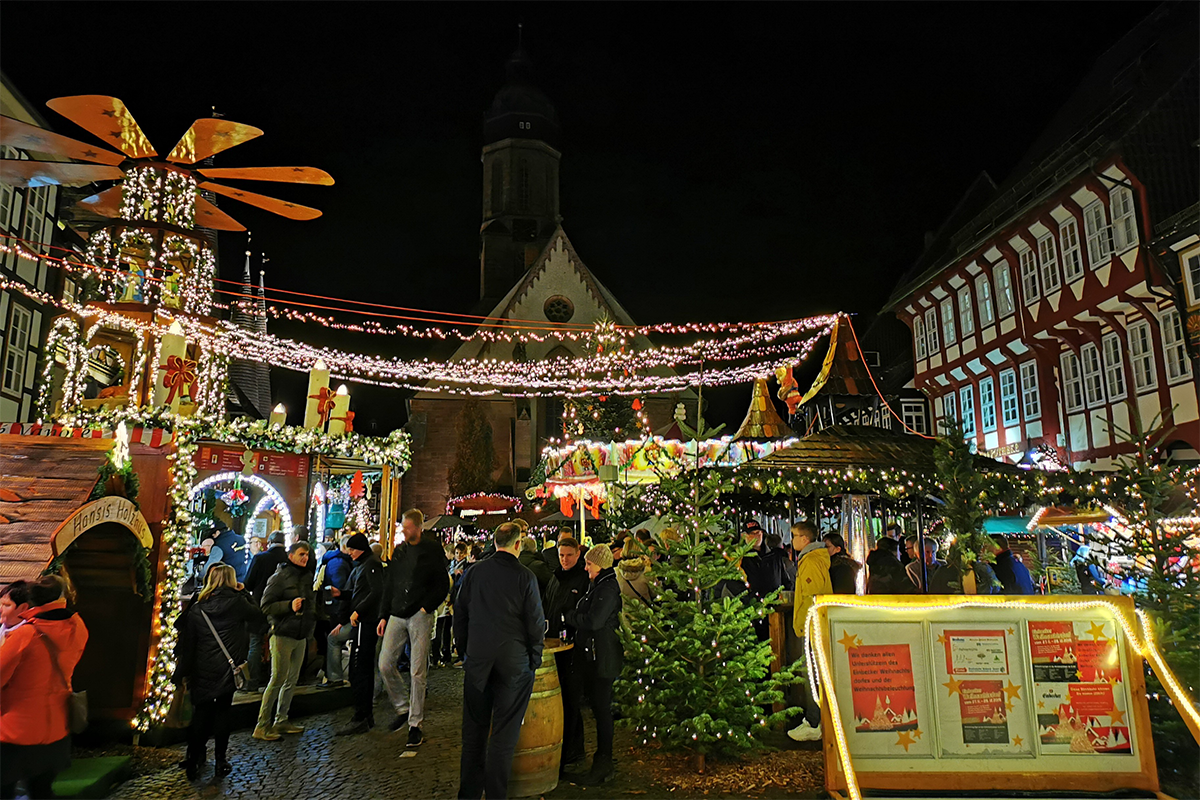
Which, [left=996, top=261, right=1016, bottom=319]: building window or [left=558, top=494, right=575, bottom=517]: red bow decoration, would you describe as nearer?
[left=558, top=494, right=575, bottom=517]: red bow decoration

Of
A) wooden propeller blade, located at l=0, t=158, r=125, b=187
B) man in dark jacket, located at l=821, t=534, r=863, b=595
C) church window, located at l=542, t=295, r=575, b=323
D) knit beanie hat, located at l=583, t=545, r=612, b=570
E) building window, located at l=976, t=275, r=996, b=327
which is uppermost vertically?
church window, located at l=542, t=295, r=575, b=323

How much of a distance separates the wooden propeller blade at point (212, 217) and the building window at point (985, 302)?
2027 cm

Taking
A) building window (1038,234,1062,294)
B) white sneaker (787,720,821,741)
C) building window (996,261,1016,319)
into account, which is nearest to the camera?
white sneaker (787,720,821,741)

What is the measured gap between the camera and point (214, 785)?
555 centimetres

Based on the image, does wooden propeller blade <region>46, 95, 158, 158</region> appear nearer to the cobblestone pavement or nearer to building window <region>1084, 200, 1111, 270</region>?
the cobblestone pavement

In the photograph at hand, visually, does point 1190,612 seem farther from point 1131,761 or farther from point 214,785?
point 214,785

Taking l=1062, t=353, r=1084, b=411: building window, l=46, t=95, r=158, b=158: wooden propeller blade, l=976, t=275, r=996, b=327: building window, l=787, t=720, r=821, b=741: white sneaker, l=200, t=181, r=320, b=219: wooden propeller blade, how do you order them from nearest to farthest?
l=787, t=720, r=821, b=741: white sneaker < l=46, t=95, r=158, b=158: wooden propeller blade < l=200, t=181, r=320, b=219: wooden propeller blade < l=1062, t=353, r=1084, b=411: building window < l=976, t=275, r=996, b=327: building window

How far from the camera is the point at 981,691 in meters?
4.66

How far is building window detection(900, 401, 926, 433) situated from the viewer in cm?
2831

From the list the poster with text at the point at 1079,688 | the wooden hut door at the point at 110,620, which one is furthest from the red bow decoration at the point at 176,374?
the poster with text at the point at 1079,688

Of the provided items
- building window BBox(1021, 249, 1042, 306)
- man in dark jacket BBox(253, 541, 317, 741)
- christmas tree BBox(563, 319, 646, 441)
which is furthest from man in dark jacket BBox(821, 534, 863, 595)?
christmas tree BBox(563, 319, 646, 441)

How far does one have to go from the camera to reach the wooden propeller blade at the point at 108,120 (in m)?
8.71

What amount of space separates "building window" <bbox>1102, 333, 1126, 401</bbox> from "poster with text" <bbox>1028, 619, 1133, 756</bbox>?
1608 centimetres

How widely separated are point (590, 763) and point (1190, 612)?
4451mm
